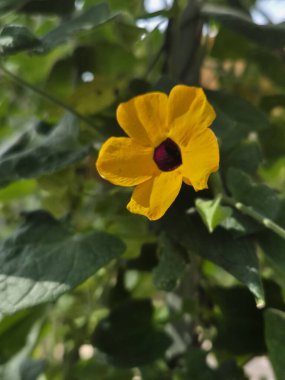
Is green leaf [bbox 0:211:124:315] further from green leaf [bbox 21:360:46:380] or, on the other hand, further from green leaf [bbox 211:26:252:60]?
green leaf [bbox 211:26:252:60]

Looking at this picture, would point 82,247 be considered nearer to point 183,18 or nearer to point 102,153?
point 102,153

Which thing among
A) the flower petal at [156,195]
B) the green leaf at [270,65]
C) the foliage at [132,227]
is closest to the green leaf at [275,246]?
the foliage at [132,227]

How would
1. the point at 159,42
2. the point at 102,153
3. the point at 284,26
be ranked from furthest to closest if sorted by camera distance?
the point at 159,42, the point at 284,26, the point at 102,153

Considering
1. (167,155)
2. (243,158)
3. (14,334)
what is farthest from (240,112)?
(14,334)

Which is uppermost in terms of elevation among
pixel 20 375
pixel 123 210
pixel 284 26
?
pixel 284 26

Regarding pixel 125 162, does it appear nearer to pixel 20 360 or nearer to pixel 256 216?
pixel 256 216

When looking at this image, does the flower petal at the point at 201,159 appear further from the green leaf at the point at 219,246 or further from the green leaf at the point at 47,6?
the green leaf at the point at 47,6

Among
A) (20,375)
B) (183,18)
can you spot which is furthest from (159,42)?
(20,375)
